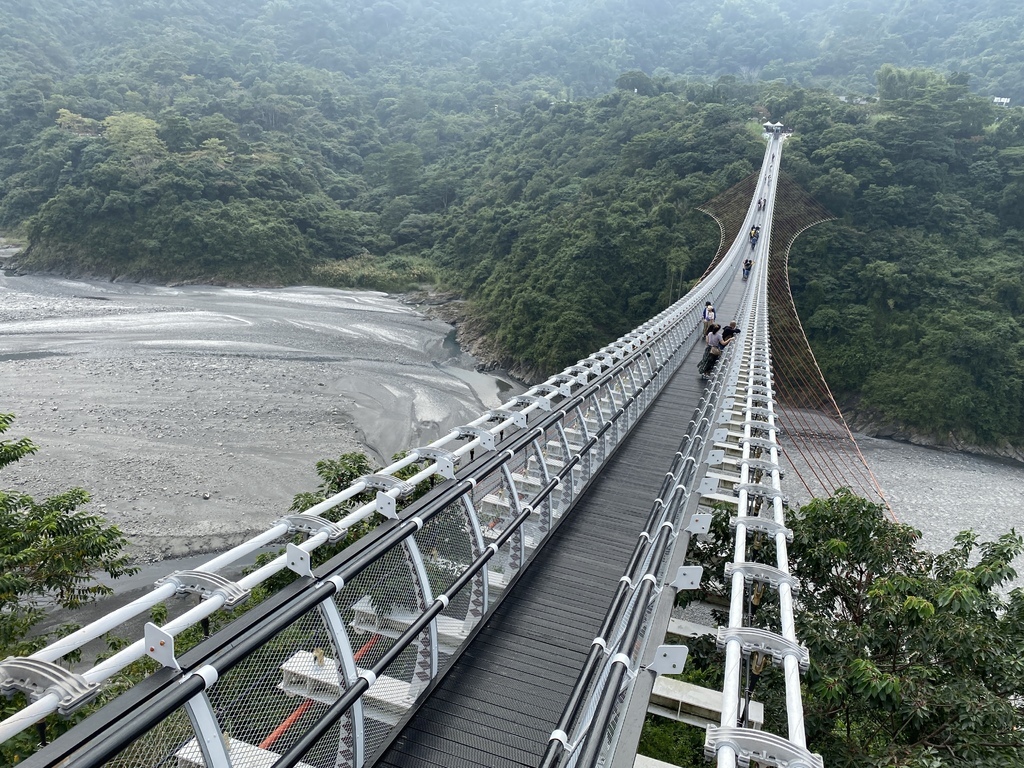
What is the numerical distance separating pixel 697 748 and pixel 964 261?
33530 millimetres

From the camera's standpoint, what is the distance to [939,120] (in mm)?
40906

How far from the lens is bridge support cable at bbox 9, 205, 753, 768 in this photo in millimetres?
2744

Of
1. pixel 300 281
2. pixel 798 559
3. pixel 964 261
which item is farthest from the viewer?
pixel 300 281

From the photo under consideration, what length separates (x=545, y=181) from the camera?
164 feet

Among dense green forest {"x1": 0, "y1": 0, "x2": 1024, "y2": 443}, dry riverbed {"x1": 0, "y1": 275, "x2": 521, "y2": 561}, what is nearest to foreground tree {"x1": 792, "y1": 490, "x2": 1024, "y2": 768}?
dry riverbed {"x1": 0, "y1": 275, "x2": 521, "y2": 561}

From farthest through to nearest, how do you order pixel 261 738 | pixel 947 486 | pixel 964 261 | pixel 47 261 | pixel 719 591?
pixel 47 261, pixel 964 261, pixel 947 486, pixel 719 591, pixel 261 738

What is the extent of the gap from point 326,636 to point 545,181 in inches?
1955

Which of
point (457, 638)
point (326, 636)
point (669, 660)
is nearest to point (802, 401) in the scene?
point (457, 638)

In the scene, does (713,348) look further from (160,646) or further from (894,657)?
(160,646)

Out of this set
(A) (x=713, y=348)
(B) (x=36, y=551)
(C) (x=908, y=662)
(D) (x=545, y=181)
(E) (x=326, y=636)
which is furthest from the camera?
(D) (x=545, y=181)

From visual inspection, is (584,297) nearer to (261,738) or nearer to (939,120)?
(939,120)

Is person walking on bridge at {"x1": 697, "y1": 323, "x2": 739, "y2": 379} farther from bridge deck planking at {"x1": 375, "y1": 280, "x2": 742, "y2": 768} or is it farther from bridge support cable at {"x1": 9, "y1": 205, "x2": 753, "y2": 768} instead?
bridge support cable at {"x1": 9, "y1": 205, "x2": 753, "y2": 768}

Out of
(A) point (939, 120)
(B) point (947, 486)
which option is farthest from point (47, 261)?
(A) point (939, 120)

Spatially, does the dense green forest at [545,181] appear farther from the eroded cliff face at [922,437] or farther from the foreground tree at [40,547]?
the foreground tree at [40,547]
